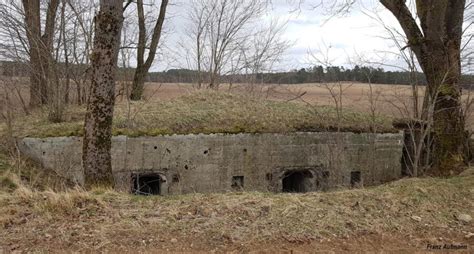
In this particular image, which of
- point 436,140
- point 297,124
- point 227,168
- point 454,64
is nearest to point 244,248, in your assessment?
point 436,140

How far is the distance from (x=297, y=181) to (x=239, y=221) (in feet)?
24.9

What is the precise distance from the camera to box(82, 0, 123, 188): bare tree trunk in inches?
218

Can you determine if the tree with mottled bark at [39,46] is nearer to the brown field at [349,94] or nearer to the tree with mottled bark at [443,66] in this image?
the brown field at [349,94]

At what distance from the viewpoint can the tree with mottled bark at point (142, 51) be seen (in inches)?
559

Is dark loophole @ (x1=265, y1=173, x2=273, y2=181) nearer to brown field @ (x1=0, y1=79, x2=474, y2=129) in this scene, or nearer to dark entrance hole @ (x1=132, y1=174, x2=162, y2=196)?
brown field @ (x1=0, y1=79, x2=474, y2=129)

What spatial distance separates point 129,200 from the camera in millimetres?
4891

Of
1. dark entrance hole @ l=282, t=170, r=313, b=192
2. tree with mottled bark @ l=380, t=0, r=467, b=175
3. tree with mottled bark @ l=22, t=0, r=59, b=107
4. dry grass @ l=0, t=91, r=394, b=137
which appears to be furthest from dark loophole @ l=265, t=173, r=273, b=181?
tree with mottled bark @ l=22, t=0, r=59, b=107

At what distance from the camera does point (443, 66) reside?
23.5ft

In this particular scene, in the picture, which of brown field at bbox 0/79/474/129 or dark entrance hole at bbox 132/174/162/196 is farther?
dark entrance hole at bbox 132/174/162/196

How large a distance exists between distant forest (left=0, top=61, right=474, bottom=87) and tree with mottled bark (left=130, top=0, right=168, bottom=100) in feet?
4.57

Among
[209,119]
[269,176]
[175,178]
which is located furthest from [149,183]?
[269,176]

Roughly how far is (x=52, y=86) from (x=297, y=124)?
6.15 metres

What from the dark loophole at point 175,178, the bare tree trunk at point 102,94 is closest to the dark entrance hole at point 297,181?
the dark loophole at point 175,178

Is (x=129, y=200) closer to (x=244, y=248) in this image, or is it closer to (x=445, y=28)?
(x=244, y=248)
